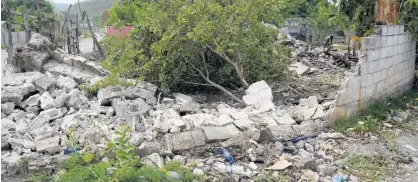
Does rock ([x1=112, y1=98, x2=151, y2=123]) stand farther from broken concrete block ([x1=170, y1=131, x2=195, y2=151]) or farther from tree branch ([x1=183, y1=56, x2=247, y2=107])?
tree branch ([x1=183, y1=56, x2=247, y2=107])

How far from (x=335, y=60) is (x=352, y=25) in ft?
8.09

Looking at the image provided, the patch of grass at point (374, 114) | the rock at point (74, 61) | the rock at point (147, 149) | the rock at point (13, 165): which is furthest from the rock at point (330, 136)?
the rock at point (74, 61)

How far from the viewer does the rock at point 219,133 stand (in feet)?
16.8

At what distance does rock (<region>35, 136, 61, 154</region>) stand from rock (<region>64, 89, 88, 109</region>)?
1474 millimetres

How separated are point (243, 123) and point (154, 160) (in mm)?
1603

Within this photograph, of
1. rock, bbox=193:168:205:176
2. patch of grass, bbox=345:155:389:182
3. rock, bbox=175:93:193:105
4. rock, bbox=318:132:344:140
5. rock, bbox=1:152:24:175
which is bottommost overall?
patch of grass, bbox=345:155:389:182

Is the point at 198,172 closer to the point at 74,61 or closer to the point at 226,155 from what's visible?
the point at 226,155

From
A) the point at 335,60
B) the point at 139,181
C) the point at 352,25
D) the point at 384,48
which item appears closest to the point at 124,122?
the point at 139,181

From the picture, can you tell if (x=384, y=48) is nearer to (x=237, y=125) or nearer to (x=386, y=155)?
(x=386, y=155)

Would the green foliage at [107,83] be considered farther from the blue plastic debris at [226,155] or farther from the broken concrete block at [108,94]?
the blue plastic debris at [226,155]

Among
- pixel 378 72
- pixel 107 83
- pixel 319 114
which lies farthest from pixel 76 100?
pixel 378 72

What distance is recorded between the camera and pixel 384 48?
6676 mm

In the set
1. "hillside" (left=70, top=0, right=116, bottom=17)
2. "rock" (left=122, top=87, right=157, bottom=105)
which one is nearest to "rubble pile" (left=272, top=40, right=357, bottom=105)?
"rock" (left=122, top=87, right=157, bottom=105)

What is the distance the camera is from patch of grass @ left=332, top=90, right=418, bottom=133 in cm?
567
